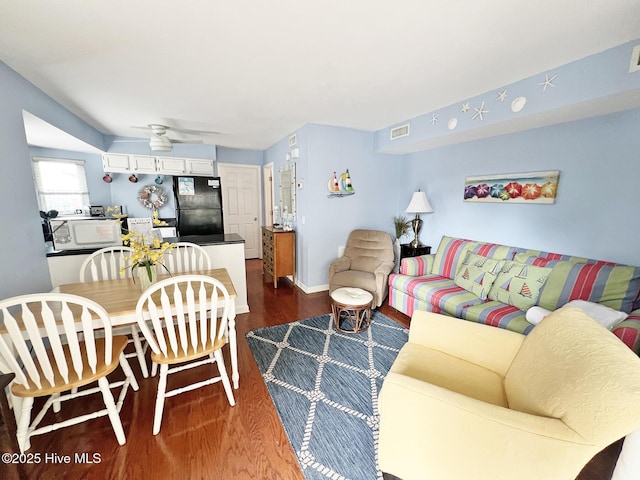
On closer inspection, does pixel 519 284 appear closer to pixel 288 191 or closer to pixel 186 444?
pixel 186 444

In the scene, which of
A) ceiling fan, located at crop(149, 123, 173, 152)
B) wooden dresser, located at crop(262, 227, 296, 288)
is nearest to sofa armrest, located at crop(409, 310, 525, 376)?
Result: wooden dresser, located at crop(262, 227, 296, 288)

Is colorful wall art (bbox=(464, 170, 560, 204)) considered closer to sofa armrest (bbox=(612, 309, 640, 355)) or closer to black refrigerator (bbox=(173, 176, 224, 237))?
sofa armrest (bbox=(612, 309, 640, 355))

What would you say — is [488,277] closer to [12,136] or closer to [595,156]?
[595,156]

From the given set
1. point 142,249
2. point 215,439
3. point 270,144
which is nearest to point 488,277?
point 215,439

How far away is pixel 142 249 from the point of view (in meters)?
1.74

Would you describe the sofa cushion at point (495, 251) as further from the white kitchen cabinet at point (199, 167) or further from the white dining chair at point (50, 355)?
the white kitchen cabinet at point (199, 167)

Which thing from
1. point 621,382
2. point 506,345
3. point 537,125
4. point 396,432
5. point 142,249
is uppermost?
point 537,125

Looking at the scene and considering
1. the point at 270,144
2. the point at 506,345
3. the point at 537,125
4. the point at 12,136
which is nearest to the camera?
the point at 506,345

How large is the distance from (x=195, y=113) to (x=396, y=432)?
3536mm

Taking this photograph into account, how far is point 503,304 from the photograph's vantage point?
2.33m

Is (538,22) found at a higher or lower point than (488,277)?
higher

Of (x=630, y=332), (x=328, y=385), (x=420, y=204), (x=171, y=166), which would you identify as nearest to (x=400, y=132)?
(x=420, y=204)

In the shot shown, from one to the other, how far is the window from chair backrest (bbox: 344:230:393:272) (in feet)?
14.5

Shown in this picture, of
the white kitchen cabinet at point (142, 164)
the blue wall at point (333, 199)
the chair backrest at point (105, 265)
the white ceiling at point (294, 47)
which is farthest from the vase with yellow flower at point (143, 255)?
the white kitchen cabinet at point (142, 164)
